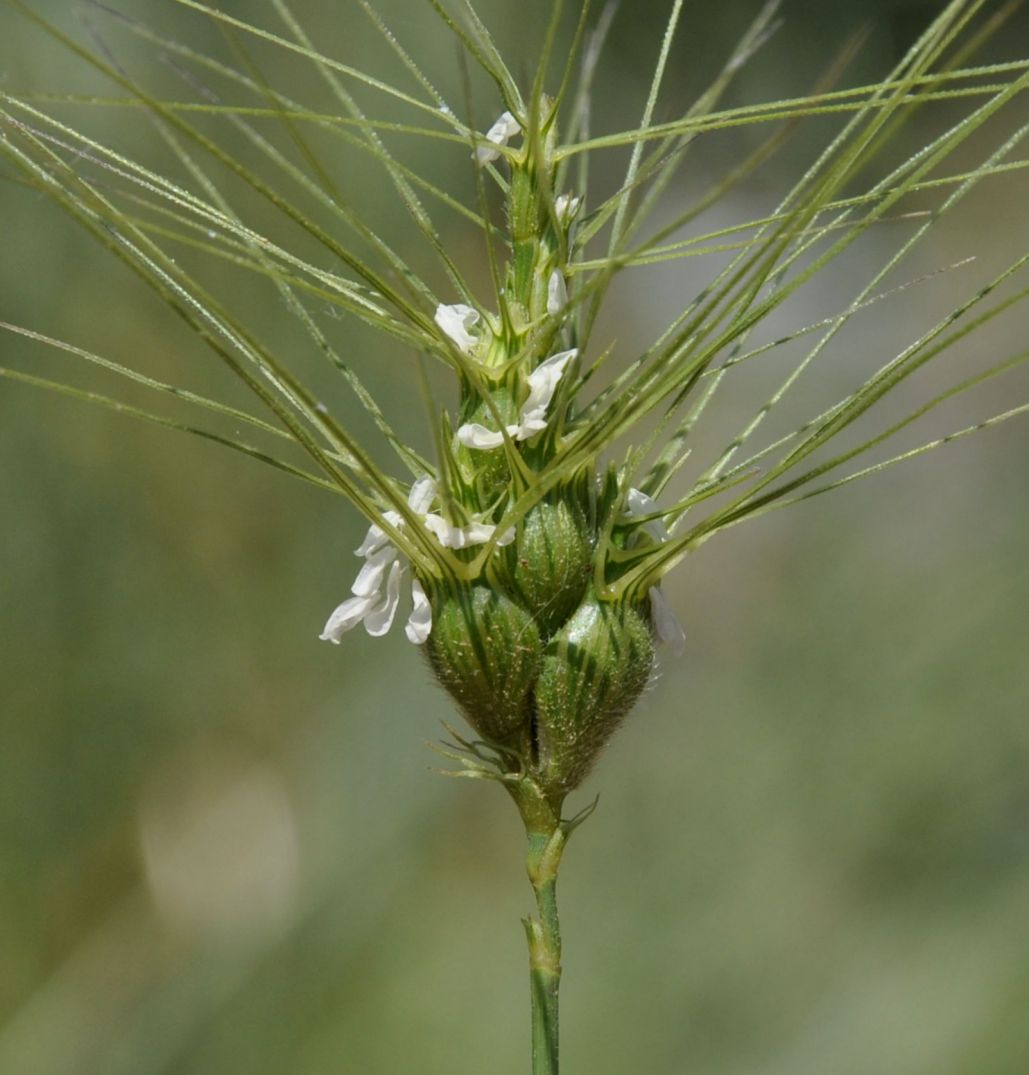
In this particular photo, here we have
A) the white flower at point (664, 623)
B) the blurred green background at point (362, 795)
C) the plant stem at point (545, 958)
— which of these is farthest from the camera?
the blurred green background at point (362, 795)

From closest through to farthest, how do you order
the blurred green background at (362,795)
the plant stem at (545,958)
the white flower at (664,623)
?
the plant stem at (545,958)
the white flower at (664,623)
the blurred green background at (362,795)

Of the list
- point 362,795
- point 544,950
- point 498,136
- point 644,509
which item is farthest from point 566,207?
point 362,795

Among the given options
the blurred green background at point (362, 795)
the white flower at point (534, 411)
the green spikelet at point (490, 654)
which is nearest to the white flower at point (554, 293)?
the white flower at point (534, 411)

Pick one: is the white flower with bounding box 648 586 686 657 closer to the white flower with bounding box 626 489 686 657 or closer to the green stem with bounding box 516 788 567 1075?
the white flower with bounding box 626 489 686 657

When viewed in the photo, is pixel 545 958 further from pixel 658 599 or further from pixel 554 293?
pixel 554 293

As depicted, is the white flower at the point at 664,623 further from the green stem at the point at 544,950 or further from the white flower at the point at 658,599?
the green stem at the point at 544,950

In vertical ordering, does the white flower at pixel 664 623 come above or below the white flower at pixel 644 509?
below
